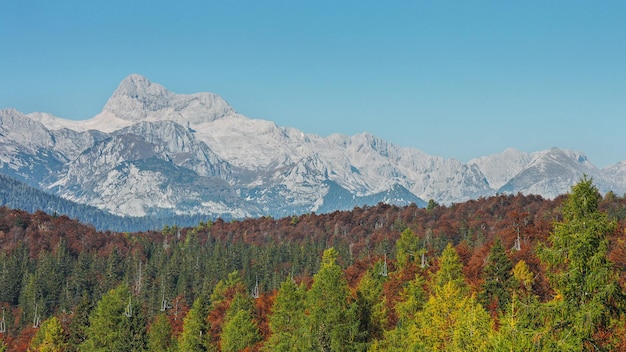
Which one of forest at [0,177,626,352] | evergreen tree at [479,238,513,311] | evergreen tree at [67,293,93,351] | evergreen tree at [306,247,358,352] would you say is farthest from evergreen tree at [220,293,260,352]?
evergreen tree at [479,238,513,311]

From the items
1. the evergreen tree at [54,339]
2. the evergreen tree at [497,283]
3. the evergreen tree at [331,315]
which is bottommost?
the evergreen tree at [54,339]

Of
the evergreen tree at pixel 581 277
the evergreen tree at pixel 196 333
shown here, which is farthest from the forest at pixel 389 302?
the evergreen tree at pixel 196 333

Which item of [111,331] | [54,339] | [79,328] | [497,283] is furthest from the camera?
[79,328]

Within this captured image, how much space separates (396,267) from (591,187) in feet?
367

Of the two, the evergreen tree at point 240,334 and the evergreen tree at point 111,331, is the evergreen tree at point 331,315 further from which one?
the evergreen tree at point 111,331

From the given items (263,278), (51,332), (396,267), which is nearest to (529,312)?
(51,332)

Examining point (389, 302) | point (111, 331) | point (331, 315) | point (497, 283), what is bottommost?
point (111, 331)

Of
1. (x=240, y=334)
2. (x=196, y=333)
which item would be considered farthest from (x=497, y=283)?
(x=196, y=333)

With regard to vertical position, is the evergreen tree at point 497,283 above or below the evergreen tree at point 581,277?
above

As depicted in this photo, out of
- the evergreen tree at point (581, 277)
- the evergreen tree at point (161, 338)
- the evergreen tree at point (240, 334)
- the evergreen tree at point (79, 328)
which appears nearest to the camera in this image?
the evergreen tree at point (581, 277)

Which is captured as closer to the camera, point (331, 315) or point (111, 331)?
point (331, 315)

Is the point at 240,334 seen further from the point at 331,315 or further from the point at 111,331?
the point at 331,315

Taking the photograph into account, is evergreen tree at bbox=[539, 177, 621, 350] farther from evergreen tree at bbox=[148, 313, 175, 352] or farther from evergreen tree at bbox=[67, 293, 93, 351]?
evergreen tree at bbox=[67, 293, 93, 351]

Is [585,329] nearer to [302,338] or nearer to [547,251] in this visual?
[547,251]
